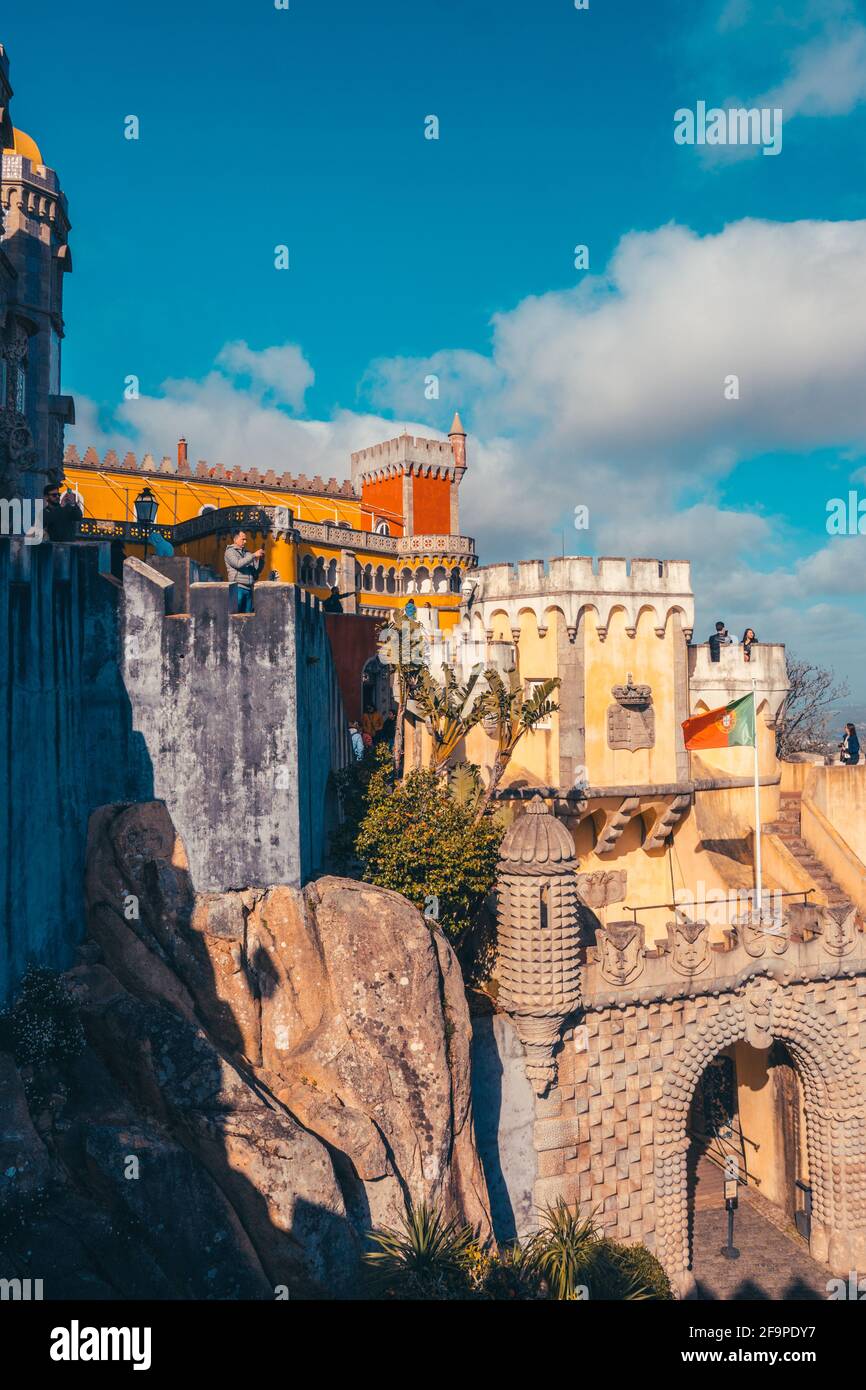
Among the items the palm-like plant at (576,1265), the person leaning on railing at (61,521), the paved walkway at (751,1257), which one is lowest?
the paved walkway at (751,1257)

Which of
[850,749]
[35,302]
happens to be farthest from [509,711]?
[35,302]

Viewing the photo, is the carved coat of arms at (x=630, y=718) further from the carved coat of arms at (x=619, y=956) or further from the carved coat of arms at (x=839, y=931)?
the carved coat of arms at (x=839, y=931)

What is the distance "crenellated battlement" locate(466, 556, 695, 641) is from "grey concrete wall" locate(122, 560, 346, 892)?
11.9 meters

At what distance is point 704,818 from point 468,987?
11.3 meters

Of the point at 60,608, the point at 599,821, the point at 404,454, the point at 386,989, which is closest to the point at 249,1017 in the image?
the point at 386,989

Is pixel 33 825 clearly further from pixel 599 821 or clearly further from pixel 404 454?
pixel 404 454

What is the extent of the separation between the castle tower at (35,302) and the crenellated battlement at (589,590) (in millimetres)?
14245

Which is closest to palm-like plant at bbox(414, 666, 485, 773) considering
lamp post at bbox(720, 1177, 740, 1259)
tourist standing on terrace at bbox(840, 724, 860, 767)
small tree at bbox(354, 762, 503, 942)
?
small tree at bbox(354, 762, 503, 942)

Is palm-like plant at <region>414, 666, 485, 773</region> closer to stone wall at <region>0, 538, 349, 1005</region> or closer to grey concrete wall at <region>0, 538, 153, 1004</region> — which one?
stone wall at <region>0, 538, 349, 1005</region>

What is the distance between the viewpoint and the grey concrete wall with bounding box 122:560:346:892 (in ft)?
61.9

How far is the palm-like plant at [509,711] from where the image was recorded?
2672 cm

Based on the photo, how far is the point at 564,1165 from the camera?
23.6 m

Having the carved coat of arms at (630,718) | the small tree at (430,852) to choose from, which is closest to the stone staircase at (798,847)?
the carved coat of arms at (630,718)

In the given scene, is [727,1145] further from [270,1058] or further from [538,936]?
[270,1058]
